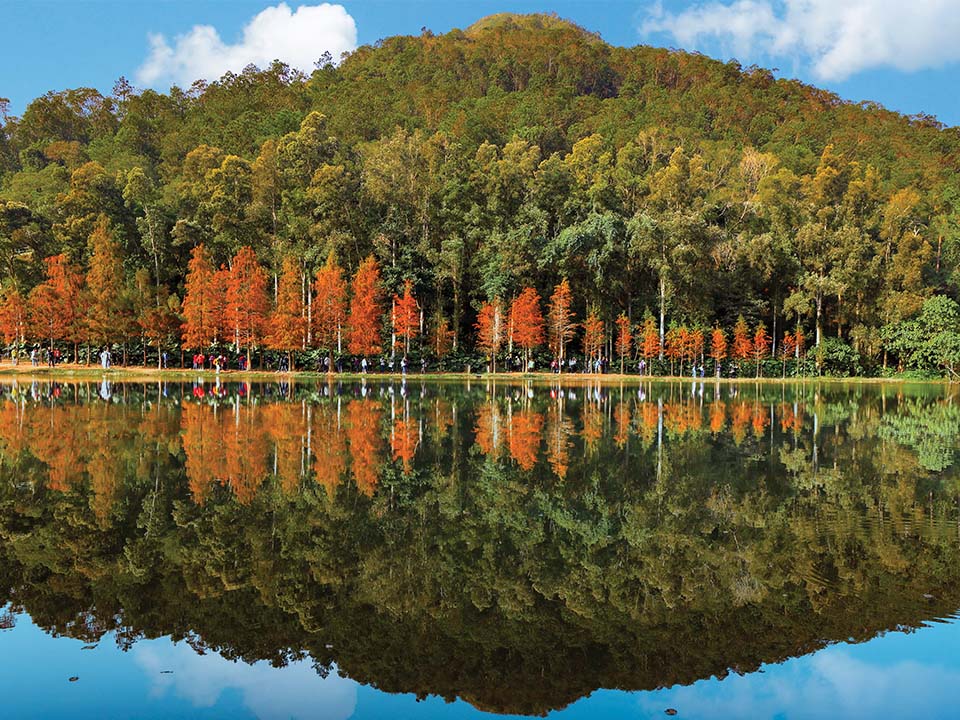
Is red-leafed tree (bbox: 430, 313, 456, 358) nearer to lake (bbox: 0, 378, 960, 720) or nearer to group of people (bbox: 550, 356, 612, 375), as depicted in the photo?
group of people (bbox: 550, 356, 612, 375)

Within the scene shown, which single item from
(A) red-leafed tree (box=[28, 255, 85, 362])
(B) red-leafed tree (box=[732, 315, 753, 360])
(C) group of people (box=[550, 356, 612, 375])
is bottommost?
(C) group of people (box=[550, 356, 612, 375])

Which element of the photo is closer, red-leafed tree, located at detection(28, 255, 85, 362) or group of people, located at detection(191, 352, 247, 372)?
group of people, located at detection(191, 352, 247, 372)

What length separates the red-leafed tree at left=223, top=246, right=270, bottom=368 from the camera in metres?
49.2

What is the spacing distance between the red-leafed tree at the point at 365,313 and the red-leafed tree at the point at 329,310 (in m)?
0.82

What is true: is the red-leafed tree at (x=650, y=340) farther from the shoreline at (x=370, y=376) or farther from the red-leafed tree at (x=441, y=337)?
the red-leafed tree at (x=441, y=337)

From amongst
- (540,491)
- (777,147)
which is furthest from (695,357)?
(540,491)

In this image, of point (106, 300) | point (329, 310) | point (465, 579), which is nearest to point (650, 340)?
point (329, 310)

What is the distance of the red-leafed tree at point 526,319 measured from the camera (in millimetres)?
52031

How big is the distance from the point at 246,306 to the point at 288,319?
9.51ft

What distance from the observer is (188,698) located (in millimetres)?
5930

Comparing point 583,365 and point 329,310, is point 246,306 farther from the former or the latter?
point 583,365

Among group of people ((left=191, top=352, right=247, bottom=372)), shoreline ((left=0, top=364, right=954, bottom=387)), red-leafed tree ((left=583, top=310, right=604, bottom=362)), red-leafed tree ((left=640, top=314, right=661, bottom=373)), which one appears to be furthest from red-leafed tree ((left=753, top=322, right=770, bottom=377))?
group of people ((left=191, top=352, right=247, bottom=372))

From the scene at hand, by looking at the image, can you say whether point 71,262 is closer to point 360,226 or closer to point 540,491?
point 360,226

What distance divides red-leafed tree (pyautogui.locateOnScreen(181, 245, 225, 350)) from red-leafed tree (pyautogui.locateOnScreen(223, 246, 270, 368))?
64 cm
